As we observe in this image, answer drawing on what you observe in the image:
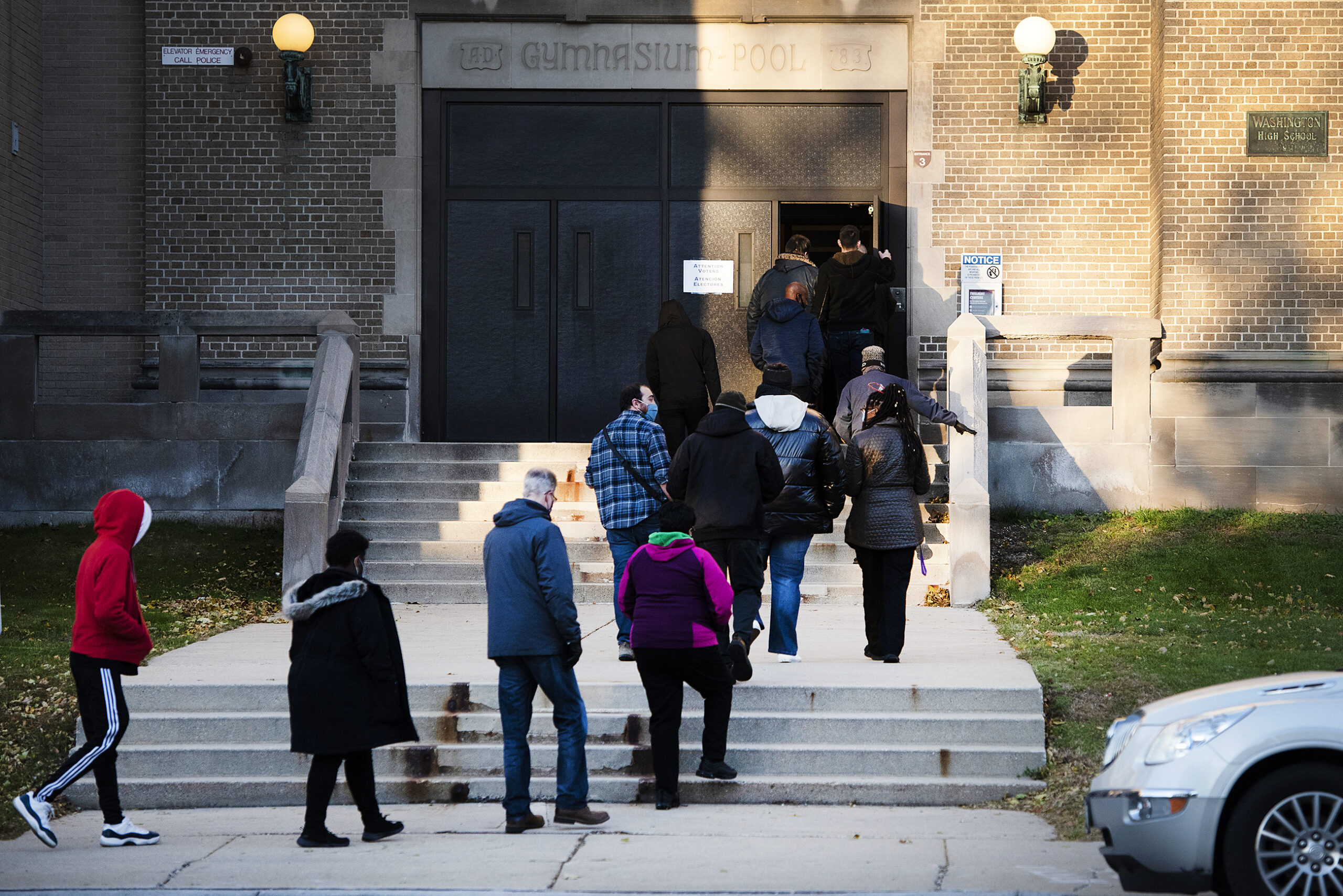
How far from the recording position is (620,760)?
26.3ft

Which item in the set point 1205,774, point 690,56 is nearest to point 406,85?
point 690,56

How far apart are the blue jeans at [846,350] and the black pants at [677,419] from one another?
1.74 metres

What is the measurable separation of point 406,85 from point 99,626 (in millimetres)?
9927

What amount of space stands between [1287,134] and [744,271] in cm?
555

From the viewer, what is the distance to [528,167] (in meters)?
16.0

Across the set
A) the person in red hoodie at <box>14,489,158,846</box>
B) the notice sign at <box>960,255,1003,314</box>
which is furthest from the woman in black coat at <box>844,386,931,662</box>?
the notice sign at <box>960,255,1003,314</box>

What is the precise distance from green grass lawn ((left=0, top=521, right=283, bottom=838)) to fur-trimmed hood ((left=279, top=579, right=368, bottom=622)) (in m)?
2.02

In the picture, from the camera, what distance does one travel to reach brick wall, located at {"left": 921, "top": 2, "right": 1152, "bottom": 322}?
15.3 m

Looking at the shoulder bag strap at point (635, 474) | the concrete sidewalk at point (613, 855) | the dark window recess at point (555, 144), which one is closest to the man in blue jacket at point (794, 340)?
the dark window recess at point (555, 144)

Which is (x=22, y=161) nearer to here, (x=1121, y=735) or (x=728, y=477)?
(x=728, y=477)

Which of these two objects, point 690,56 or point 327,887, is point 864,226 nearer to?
point 690,56

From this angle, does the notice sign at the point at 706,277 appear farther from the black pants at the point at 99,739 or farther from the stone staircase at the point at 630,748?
the black pants at the point at 99,739

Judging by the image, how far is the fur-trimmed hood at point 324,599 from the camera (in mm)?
6641

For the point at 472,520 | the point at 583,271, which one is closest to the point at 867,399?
the point at 472,520
